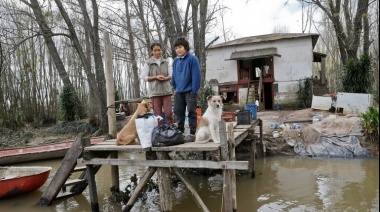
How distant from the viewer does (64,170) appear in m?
6.31

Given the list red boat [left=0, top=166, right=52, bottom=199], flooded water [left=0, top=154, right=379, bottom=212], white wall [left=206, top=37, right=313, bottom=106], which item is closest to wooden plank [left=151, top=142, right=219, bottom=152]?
flooded water [left=0, top=154, right=379, bottom=212]

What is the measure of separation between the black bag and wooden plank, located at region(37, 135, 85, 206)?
181 cm

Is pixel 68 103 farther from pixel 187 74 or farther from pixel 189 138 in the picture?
pixel 189 138

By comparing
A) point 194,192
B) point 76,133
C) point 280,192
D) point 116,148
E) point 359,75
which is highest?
point 359,75

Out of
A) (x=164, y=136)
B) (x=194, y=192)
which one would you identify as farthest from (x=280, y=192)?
(x=164, y=136)

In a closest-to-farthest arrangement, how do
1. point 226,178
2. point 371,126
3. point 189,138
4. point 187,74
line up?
point 226,178, point 189,138, point 187,74, point 371,126

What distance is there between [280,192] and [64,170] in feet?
15.1

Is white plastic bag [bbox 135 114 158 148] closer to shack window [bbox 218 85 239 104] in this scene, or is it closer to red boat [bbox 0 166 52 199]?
red boat [bbox 0 166 52 199]

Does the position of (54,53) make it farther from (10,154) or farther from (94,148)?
(94,148)

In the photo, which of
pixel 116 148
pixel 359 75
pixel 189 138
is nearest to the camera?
pixel 116 148

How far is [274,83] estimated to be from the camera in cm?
2048

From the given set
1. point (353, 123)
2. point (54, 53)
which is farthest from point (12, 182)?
point (54, 53)

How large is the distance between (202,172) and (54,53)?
512 inches

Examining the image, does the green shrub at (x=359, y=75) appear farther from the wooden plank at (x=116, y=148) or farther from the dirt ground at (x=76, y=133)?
the wooden plank at (x=116, y=148)
